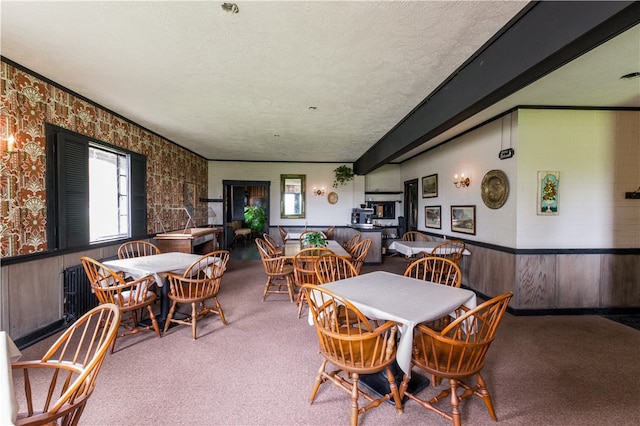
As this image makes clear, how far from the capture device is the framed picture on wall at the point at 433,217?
5902 mm

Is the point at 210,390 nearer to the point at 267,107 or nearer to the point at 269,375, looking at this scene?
the point at 269,375

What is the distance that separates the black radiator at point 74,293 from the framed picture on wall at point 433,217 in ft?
19.7

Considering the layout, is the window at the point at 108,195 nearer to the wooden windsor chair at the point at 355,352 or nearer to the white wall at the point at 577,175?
the wooden windsor chair at the point at 355,352

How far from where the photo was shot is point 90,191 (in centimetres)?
376

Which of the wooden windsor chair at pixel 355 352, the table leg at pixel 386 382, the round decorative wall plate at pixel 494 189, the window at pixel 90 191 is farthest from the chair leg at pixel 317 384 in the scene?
the round decorative wall plate at pixel 494 189

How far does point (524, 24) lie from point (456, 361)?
2.32 metres

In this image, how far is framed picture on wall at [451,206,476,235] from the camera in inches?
185

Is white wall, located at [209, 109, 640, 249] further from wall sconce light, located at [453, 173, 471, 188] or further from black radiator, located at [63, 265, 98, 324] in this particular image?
black radiator, located at [63, 265, 98, 324]

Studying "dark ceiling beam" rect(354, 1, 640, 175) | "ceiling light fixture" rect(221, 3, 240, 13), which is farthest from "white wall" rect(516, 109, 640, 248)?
"ceiling light fixture" rect(221, 3, 240, 13)

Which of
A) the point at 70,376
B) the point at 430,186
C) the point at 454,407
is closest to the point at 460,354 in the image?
the point at 454,407

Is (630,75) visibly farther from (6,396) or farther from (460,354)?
(6,396)

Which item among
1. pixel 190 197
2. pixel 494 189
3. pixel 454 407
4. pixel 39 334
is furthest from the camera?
pixel 190 197

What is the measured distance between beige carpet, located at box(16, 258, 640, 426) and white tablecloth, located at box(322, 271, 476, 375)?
677 millimetres

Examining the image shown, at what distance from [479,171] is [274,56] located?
378 centimetres
